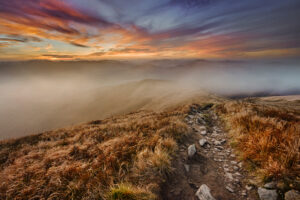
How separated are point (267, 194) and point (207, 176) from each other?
146 centimetres

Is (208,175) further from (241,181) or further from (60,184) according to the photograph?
(60,184)

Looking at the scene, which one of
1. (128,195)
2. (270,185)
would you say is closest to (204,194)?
(270,185)

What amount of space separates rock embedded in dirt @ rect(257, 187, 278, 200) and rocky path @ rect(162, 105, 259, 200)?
8.4 inches

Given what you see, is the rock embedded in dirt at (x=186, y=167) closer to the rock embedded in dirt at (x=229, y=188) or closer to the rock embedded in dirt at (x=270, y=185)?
the rock embedded in dirt at (x=229, y=188)

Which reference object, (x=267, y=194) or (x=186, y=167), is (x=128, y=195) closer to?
(x=186, y=167)

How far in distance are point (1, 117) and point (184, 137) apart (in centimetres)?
15746

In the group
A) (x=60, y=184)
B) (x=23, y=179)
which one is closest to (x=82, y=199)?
(x=60, y=184)

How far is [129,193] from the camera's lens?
110 inches

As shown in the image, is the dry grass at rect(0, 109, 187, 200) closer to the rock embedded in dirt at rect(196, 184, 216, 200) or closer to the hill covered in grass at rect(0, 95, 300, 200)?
the hill covered in grass at rect(0, 95, 300, 200)

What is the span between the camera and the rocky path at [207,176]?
10.8ft

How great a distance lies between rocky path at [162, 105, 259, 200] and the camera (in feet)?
10.8

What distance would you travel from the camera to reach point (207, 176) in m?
4.05

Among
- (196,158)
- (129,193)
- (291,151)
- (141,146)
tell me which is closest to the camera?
(129,193)

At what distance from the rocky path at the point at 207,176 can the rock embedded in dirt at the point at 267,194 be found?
0.21 m
